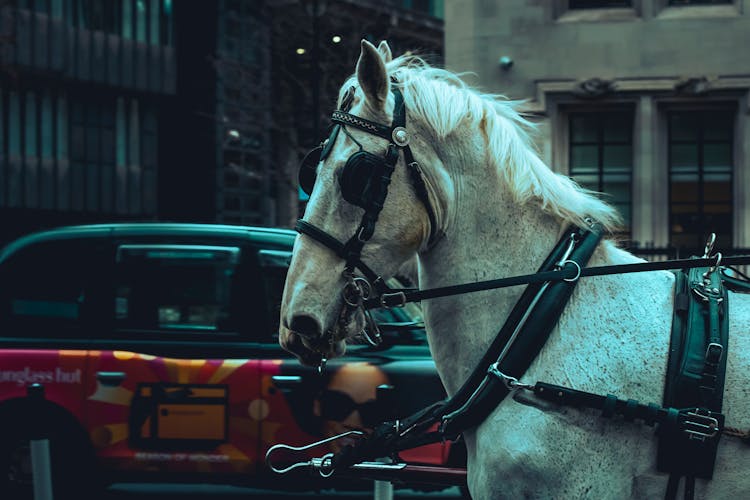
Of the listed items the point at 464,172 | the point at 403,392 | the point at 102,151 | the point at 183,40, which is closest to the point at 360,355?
the point at 403,392

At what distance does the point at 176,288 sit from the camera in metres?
6.95

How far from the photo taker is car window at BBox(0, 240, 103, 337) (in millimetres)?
6977

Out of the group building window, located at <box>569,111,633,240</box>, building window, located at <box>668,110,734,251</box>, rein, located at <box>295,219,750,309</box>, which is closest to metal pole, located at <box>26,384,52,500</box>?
rein, located at <box>295,219,750,309</box>

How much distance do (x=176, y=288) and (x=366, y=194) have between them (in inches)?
167

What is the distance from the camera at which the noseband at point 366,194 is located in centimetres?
294

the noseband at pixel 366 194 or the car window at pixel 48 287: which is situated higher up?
the noseband at pixel 366 194

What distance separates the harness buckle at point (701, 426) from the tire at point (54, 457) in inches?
204

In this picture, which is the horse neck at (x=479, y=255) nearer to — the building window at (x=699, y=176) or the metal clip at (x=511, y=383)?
the metal clip at (x=511, y=383)

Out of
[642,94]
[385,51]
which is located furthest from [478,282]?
[642,94]

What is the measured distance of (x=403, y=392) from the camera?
6734 millimetres

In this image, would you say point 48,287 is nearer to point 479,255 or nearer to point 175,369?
point 175,369

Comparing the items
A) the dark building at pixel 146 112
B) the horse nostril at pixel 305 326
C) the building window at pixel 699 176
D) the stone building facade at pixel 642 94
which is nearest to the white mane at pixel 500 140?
the horse nostril at pixel 305 326

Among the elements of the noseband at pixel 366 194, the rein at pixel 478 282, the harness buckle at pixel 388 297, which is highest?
the noseband at pixel 366 194

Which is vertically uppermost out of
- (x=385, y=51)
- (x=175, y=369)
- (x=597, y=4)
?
(x=597, y=4)
